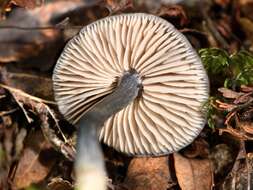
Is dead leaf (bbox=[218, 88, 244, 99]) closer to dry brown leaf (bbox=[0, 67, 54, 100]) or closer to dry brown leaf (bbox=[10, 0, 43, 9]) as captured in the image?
dry brown leaf (bbox=[0, 67, 54, 100])

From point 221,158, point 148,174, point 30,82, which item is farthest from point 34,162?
point 221,158

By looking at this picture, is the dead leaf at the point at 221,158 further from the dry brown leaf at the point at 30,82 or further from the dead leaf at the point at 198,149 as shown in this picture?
the dry brown leaf at the point at 30,82

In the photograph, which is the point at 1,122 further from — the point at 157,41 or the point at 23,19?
the point at 157,41

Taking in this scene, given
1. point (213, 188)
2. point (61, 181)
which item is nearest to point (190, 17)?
point (213, 188)

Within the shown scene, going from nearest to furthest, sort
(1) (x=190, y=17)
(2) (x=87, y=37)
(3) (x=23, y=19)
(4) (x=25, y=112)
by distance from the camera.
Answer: (2) (x=87, y=37)
(4) (x=25, y=112)
(3) (x=23, y=19)
(1) (x=190, y=17)

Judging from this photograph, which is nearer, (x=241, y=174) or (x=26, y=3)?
(x=241, y=174)

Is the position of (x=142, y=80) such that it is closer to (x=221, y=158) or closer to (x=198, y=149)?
(x=198, y=149)
